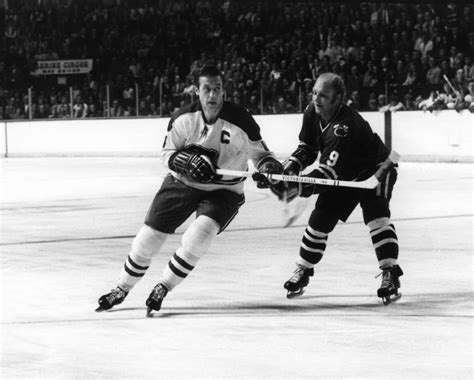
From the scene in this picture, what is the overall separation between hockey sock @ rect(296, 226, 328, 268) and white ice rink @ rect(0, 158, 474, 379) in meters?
0.19

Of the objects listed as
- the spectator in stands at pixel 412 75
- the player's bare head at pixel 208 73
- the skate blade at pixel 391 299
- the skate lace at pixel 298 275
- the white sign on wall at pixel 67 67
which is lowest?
the white sign on wall at pixel 67 67

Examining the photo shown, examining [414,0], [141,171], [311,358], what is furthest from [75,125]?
[311,358]

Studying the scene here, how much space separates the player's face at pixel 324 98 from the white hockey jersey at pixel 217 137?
38 centimetres

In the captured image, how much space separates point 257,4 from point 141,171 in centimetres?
846

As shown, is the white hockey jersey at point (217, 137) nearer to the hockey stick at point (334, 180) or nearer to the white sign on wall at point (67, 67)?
the hockey stick at point (334, 180)

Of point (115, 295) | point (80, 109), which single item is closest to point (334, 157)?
point (115, 295)

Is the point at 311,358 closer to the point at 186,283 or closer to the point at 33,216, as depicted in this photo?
the point at 186,283

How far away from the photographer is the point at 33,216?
11195 millimetres

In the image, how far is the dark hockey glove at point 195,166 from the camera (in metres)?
5.72

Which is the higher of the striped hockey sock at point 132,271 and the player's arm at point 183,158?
the player's arm at point 183,158

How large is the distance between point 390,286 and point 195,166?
1259 mm

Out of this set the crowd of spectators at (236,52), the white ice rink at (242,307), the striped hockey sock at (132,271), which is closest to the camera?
the white ice rink at (242,307)

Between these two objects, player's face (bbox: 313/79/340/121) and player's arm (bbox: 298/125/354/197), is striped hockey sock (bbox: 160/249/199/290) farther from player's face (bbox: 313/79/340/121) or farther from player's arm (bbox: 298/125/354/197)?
player's face (bbox: 313/79/340/121)

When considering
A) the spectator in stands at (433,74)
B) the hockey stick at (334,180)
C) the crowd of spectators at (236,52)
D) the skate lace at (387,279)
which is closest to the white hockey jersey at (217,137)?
the hockey stick at (334,180)
